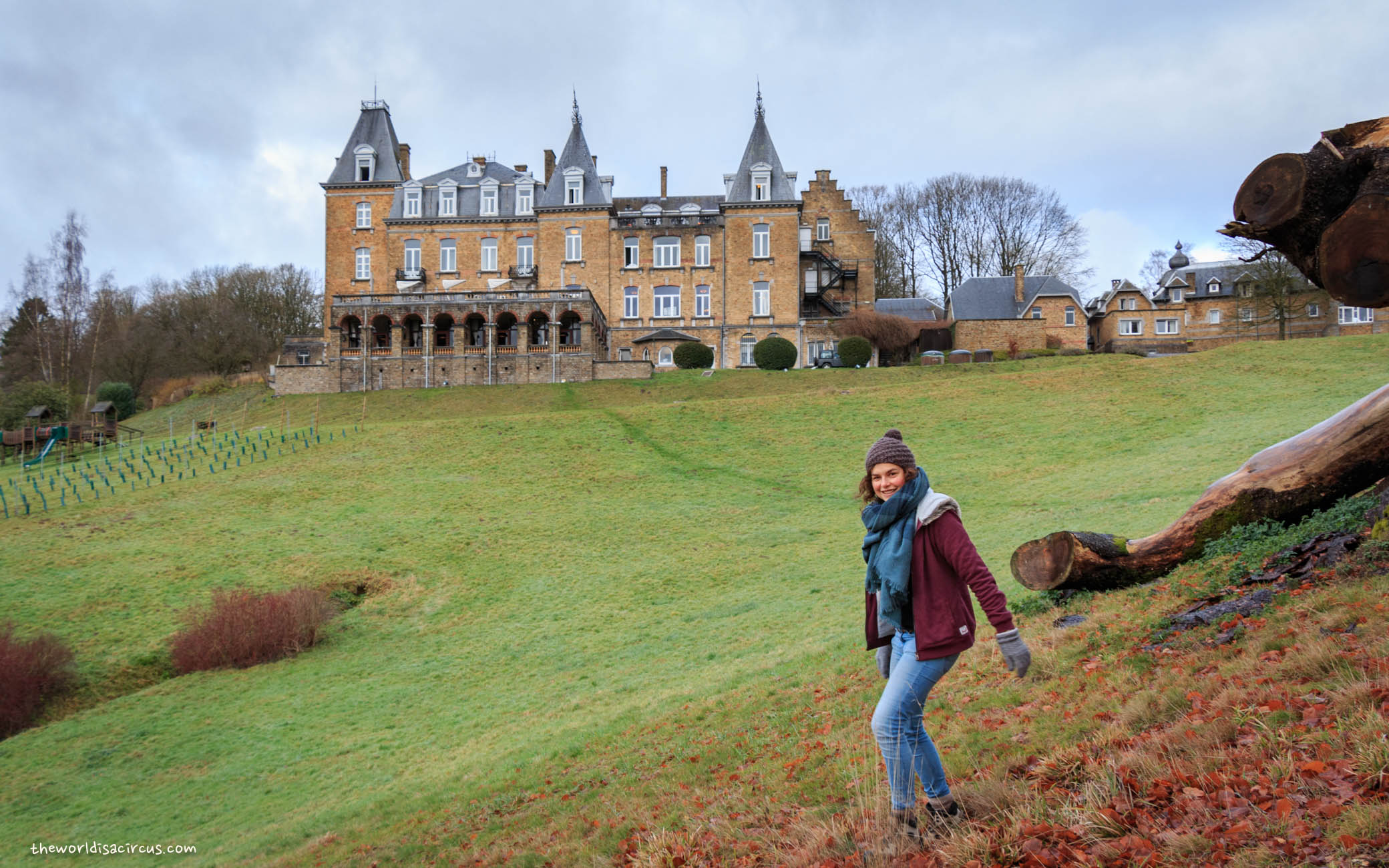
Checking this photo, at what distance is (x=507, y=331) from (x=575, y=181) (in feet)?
35.9

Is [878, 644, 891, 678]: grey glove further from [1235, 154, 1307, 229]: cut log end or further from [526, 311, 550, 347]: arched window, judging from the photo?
[526, 311, 550, 347]: arched window

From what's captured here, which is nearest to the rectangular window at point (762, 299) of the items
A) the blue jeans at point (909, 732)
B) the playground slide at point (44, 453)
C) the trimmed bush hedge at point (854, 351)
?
the trimmed bush hedge at point (854, 351)

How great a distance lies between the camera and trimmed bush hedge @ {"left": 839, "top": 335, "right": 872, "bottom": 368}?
48.2 meters

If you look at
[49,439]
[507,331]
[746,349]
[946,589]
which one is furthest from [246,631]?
[746,349]

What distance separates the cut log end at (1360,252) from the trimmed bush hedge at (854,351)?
1702 inches

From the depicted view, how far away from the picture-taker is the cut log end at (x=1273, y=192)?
512cm

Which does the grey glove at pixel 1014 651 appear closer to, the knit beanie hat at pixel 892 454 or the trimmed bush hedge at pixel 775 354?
the knit beanie hat at pixel 892 454

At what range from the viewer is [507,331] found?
52.3 m

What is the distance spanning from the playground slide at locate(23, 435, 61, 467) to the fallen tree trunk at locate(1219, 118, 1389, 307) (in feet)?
148

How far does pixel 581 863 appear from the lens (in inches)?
223

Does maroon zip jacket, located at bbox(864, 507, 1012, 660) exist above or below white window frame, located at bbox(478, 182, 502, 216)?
below

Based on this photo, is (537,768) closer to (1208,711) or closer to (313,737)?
(313,737)

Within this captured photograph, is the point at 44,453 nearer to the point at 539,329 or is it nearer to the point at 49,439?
the point at 49,439

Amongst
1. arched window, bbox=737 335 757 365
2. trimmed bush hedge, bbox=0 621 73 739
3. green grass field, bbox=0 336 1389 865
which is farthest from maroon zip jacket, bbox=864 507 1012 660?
arched window, bbox=737 335 757 365
